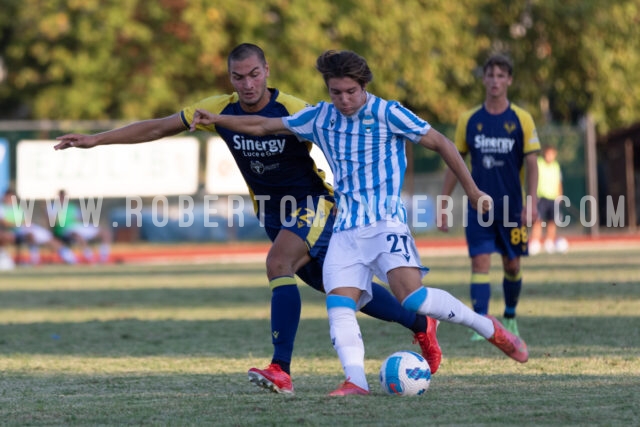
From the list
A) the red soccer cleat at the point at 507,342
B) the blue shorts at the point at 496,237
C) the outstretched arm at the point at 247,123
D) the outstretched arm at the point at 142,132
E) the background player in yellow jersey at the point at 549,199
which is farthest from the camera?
the background player in yellow jersey at the point at 549,199

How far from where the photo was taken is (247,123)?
A: 709 cm

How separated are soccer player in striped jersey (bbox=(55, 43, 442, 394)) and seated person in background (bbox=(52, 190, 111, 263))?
18.0 meters

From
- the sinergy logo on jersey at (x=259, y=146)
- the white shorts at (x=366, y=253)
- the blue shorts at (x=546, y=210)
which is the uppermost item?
the sinergy logo on jersey at (x=259, y=146)

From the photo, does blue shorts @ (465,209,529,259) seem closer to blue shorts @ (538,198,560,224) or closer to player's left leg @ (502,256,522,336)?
player's left leg @ (502,256,522,336)

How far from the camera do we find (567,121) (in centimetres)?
3859

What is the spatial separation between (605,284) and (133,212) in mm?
14337

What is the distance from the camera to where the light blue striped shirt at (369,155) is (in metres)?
6.81

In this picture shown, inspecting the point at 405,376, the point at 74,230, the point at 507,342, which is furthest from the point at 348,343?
the point at 74,230

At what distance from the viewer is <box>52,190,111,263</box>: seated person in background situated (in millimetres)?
25328

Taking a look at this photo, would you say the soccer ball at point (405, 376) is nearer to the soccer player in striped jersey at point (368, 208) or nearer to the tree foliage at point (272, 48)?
the soccer player in striped jersey at point (368, 208)

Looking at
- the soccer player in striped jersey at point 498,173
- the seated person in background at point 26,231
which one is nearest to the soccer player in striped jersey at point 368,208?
the soccer player in striped jersey at point 498,173

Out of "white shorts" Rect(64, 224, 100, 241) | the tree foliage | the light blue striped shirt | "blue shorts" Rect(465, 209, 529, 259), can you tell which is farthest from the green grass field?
the tree foliage

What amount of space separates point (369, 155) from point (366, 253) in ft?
1.76

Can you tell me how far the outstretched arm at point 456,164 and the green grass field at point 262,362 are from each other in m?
1.04
